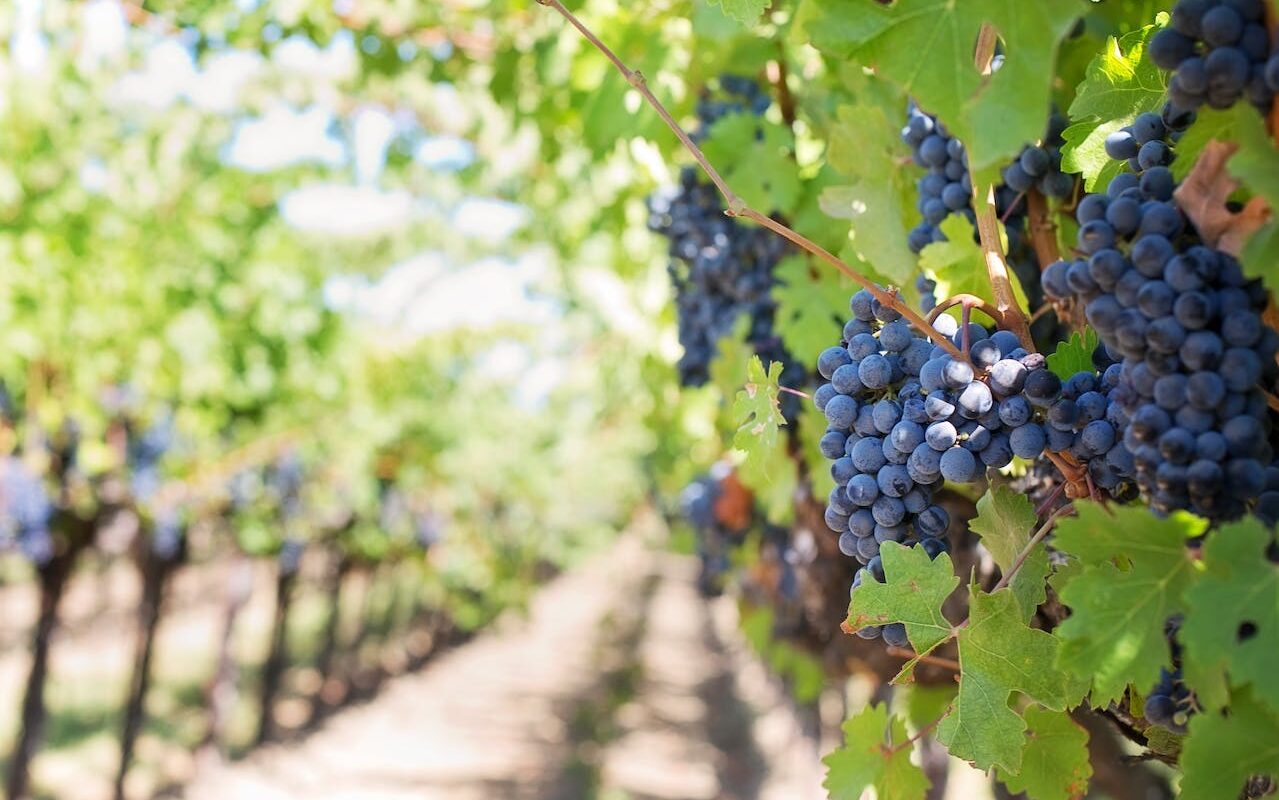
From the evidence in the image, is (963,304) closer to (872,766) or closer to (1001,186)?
(1001,186)

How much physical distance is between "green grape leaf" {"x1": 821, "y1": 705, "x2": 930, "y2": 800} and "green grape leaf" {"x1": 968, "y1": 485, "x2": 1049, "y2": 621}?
321 mm

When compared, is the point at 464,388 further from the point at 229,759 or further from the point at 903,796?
the point at 903,796

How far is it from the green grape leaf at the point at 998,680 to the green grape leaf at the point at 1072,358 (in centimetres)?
26

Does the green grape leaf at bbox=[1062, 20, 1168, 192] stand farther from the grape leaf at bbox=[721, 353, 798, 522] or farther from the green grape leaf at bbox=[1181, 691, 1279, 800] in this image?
the green grape leaf at bbox=[1181, 691, 1279, 800]

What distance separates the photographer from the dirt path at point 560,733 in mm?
11844

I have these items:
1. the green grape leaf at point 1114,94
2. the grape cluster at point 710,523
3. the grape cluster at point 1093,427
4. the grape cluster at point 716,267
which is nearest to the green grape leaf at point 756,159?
the grape cluster at point 716,267

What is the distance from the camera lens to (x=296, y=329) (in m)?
8.29

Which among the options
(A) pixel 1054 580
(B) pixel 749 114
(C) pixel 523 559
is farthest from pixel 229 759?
(A) pixel 1054 580

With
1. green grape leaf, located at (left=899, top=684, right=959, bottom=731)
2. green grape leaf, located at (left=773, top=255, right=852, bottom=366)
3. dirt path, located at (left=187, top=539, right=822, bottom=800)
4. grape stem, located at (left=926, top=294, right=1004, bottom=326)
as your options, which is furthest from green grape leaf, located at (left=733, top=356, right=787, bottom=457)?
dirt path, located at (left=187, top=539, right=822, bottom=800)

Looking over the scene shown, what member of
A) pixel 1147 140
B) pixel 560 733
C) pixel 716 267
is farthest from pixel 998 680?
pixel 560 733

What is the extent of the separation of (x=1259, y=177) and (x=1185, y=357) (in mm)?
164

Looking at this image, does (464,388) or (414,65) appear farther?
(464,388)

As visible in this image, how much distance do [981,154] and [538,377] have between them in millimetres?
10266

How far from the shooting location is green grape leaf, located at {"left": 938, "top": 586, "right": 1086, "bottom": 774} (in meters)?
1.25
